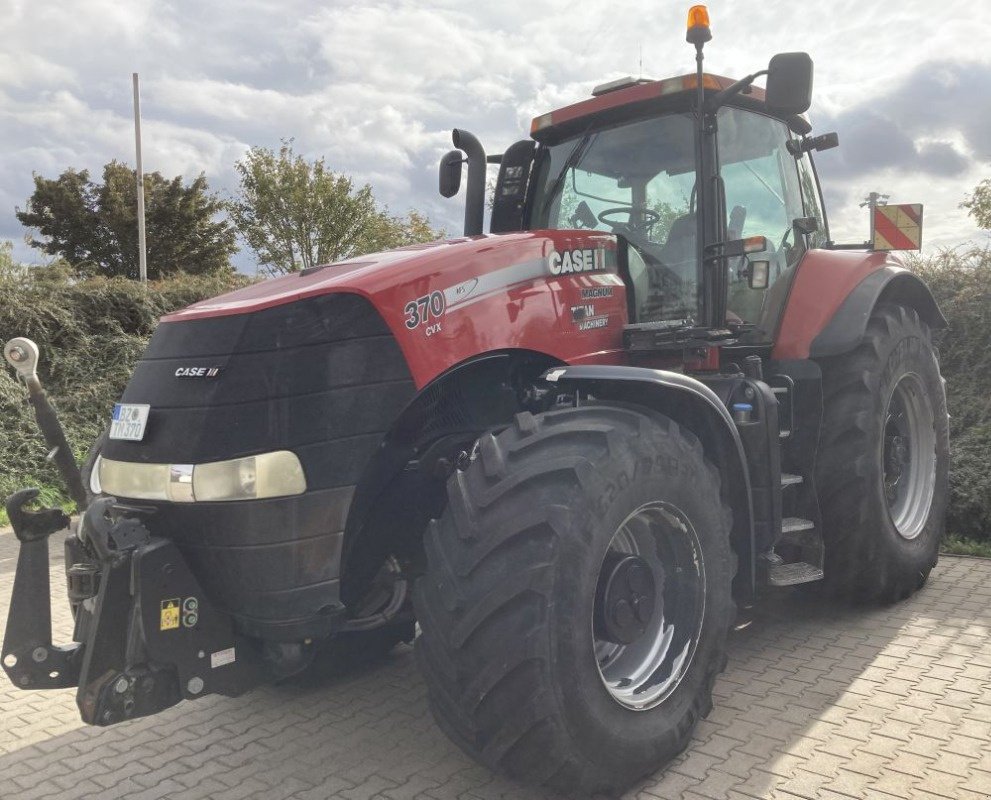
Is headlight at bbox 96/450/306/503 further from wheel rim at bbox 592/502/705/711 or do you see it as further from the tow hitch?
wheel rim at bbox 592/502/705/711

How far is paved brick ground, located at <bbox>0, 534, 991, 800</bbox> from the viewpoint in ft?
9.45

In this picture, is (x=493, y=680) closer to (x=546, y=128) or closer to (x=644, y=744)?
(x=644, y=744)

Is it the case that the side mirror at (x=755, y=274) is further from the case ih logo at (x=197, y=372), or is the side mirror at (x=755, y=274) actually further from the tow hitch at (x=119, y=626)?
the tow hitch at (x=119, y=626)

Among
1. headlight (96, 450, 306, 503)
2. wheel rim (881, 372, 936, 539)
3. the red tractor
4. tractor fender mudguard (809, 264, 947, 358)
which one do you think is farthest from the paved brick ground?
tractor fender mudguard (809, 264, 947, 358)

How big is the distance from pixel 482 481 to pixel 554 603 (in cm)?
40

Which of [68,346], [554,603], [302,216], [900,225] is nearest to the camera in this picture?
[554,603]

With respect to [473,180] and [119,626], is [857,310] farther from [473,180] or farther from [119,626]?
[119,626]

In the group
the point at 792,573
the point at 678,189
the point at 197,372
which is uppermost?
the point at 678,189

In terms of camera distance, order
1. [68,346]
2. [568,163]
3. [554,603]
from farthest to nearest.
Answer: [68,346]
[568,163]
[554,603]

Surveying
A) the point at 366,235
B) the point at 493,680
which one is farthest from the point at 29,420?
the point at 366,235

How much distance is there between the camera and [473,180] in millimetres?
4180

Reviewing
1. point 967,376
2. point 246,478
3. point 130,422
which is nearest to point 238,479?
point 246,478

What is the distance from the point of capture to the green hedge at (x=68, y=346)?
895 cm

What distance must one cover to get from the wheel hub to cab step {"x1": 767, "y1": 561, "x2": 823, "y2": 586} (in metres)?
0.96
